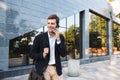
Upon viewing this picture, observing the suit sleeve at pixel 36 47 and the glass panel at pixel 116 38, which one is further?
the glass panel at pixel 116 38

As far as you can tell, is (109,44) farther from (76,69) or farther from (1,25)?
(1,25)

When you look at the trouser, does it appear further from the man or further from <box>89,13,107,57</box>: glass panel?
<box>89,13,107,57</box>: glass panel

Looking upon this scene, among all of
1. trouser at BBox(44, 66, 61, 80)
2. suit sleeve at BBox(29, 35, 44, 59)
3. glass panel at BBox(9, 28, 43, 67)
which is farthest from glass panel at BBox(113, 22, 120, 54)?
suit sleeve at BBox(29, 35, 44, 59)

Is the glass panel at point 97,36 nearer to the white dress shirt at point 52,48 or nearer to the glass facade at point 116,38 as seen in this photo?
the glass facade at point 116,38

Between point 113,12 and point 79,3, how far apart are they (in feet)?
42.3

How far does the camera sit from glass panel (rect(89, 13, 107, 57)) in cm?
2593

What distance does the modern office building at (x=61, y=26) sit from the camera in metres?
12.9

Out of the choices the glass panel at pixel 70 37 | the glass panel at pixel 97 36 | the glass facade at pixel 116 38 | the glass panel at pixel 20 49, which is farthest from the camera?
the glass facade at pixel 116 38

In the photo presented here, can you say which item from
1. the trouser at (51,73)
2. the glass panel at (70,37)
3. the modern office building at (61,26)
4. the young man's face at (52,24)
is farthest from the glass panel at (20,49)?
the young man's face at (52,24)

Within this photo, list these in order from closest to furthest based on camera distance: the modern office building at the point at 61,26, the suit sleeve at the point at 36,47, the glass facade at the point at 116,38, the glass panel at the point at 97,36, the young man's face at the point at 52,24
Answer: the young man's face at the point at 52,24 → the suit sleeve at the point at 36,47 → the modern office building at the point at 61,26 → the glass panel at the point at 97,36 → the glass facade at the point at 116,38

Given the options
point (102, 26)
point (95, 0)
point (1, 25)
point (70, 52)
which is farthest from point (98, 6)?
point (1, 25)

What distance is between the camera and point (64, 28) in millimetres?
20312

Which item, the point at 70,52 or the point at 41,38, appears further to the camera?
the point at 70,52

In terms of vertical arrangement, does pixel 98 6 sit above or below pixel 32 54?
above
